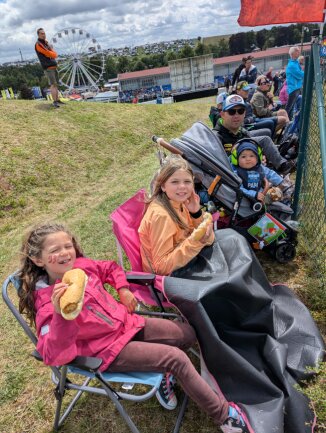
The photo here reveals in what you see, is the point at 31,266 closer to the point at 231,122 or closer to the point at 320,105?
the point at 320,105

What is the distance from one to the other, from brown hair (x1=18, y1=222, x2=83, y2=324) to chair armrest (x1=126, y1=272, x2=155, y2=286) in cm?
56

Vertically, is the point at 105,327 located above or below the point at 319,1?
below

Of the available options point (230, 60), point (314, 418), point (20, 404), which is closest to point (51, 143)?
point (20, 404)

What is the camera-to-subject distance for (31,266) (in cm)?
211

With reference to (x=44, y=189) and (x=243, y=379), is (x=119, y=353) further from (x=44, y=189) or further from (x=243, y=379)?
(x=44, y=189)

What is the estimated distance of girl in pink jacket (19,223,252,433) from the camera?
1.80m

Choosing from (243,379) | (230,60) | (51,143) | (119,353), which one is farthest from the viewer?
(230,60)

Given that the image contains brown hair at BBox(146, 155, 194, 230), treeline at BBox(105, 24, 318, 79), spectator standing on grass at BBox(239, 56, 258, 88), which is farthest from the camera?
treeline at BBox(105, 24, 318, 79)

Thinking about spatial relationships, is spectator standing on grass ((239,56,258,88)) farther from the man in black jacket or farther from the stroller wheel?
the stroller wheel

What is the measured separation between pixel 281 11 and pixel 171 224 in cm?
161

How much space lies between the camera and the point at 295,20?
7.29ft

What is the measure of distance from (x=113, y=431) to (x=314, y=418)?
1.28 meters

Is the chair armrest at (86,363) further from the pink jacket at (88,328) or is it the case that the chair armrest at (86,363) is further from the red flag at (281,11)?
the red flag at (281,11)

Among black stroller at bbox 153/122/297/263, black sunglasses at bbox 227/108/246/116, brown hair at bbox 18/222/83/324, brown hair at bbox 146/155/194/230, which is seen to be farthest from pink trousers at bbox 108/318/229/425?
black sunglasses at bbox 227/108/246/116
